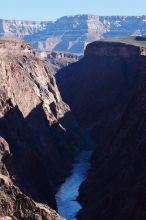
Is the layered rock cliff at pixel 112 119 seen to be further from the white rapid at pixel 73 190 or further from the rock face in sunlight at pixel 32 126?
the rock face in sunlight at pixel 32 126

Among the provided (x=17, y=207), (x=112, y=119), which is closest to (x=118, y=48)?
(x=112, y=119)

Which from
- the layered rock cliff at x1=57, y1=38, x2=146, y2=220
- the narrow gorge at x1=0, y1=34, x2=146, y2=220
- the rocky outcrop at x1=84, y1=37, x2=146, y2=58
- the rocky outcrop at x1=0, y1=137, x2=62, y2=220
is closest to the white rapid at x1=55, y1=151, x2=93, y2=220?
the narrow gorge at x1=0, y1=34, x2=146, y2=220

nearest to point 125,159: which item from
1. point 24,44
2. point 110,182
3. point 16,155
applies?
point 110,182

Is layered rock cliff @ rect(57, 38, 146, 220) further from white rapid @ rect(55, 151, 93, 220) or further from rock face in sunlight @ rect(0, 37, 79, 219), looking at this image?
rock face in sunlight @ rect(0, 37, 79, 219)

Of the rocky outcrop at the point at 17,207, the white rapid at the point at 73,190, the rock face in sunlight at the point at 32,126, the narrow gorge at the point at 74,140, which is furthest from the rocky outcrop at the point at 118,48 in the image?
the rocky outcrop at the point at 17,207

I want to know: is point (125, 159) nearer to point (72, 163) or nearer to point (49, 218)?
point (72, 163)

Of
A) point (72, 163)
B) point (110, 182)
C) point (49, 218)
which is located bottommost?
point (72, 163)
